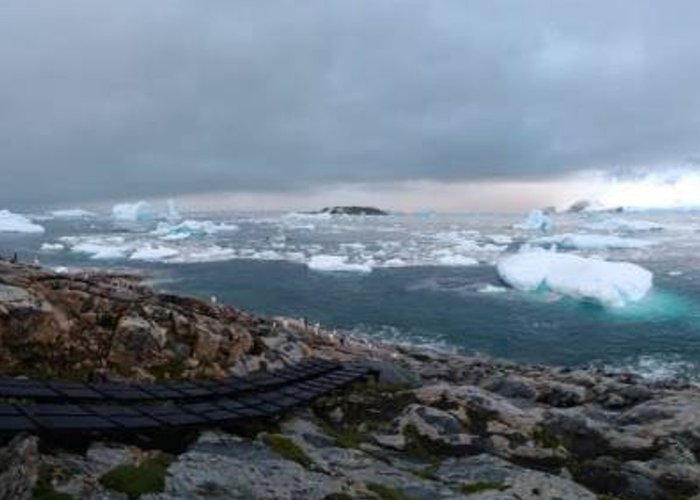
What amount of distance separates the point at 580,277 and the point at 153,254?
6082 cm

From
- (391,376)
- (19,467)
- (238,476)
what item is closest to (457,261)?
(391,376)

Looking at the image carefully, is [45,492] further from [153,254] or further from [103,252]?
[153,254]

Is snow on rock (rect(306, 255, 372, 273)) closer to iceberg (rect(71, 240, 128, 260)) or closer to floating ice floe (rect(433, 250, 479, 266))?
floating ice floe (rect(433, 250, 479, 266))

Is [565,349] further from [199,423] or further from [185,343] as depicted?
[199,423]

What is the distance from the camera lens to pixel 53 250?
120562mm

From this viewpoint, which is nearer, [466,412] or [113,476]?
[113,476]

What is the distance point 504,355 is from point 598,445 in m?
35.3

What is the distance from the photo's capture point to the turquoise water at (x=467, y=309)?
177 ft

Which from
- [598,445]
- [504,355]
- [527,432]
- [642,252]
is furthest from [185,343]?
[642,252]

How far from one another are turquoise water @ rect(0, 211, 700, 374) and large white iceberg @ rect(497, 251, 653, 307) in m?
1.23

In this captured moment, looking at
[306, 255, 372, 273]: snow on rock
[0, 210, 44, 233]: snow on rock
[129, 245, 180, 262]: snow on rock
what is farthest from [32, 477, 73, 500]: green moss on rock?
[0, 210, 44, 233]: snow on rock

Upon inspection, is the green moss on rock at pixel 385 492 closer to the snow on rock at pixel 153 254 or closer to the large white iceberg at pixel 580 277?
the large white iceberg at pixel 580 277

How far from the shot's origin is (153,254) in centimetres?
10844

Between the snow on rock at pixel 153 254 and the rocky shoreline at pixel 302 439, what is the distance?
277ft
